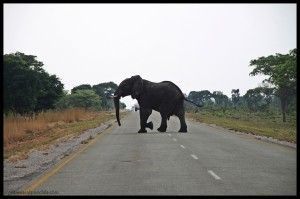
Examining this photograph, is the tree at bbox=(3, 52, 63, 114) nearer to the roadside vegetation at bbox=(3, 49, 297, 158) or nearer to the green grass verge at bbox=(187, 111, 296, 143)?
the roadside vegetation at bbox=(3, 49, 297, 158)

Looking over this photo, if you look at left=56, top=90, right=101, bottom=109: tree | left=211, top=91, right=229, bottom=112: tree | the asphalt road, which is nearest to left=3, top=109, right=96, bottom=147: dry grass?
the asphalt road

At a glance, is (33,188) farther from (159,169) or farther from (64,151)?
(64,151)

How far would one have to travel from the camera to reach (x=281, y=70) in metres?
52.6

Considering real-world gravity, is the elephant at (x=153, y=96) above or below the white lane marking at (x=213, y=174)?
above

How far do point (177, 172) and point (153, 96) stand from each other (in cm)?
1825

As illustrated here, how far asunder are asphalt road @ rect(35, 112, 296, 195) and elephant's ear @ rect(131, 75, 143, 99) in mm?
10344

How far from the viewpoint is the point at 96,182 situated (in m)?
11.7

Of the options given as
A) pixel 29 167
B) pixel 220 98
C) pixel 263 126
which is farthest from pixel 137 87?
pixel 220 98

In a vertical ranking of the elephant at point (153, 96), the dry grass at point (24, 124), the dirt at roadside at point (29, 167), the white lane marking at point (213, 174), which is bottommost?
the dirt at roadside at point (29, 167)

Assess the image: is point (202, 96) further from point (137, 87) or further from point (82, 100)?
point (137, 87)

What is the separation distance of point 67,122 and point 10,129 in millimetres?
18364

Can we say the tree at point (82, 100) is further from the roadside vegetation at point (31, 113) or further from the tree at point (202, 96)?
the tree at point (202, 96)

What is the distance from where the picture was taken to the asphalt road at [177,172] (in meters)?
10.7

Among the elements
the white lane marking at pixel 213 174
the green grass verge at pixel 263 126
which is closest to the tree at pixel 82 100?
the green grass verge at pixel 263 126
